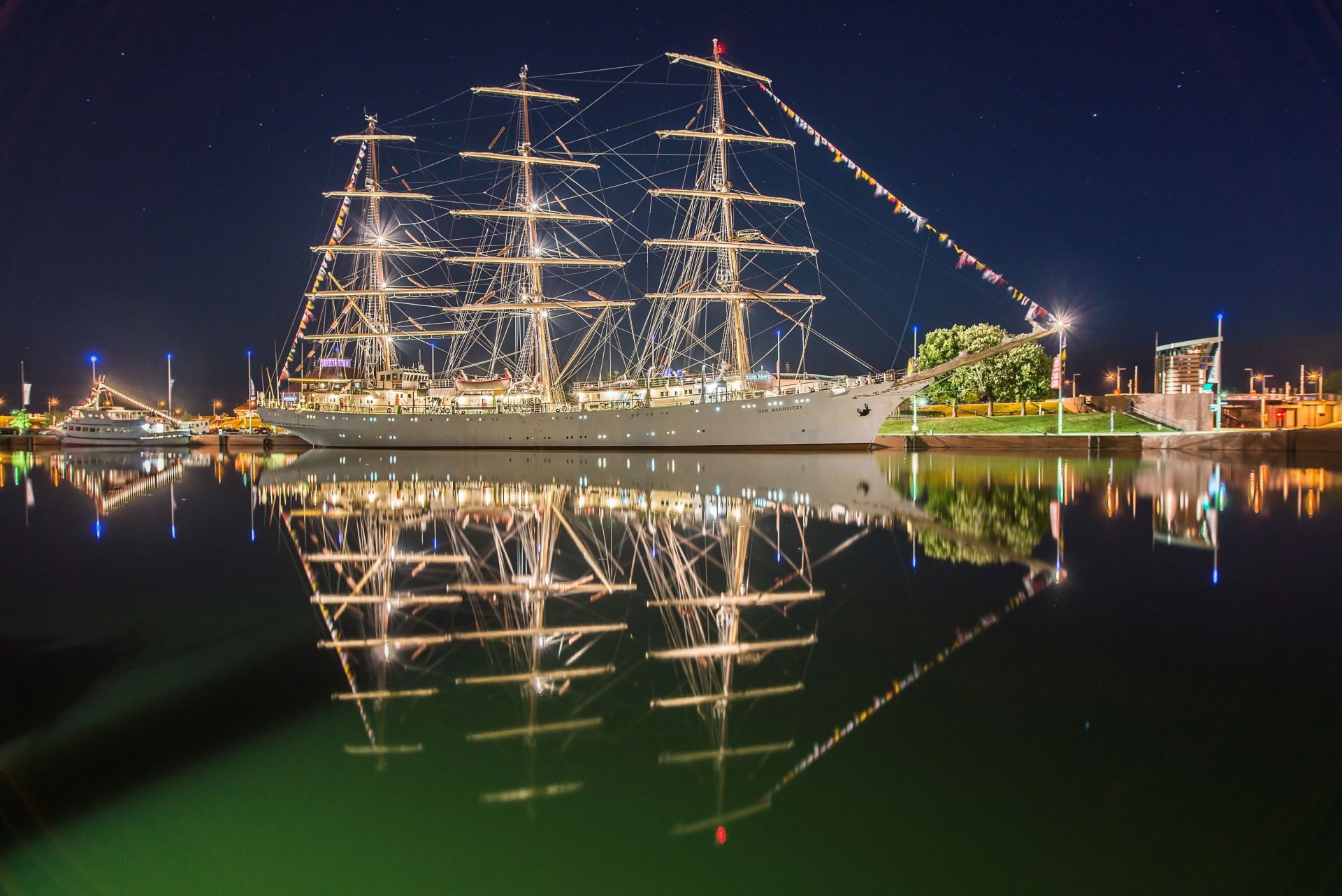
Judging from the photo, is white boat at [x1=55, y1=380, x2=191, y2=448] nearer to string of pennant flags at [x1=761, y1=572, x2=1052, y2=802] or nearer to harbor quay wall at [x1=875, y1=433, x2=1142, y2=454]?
harbor quay wall at [x1=875, y1=433, x2=1142, y2=454]

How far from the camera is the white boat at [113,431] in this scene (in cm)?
6875

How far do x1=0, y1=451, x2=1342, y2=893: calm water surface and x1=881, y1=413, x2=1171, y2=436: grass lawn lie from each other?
4360 cm

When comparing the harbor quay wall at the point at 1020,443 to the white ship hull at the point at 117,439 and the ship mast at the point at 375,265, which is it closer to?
the ship mast at the point at 375,265

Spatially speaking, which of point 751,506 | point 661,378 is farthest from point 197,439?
point 751,506

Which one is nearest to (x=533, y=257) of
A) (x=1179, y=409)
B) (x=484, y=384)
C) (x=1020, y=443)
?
(x=484, y=384)

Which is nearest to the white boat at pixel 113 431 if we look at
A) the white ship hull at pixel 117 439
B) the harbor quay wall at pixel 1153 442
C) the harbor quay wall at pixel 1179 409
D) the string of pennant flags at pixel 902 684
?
the white ship hull at pixel 117 439

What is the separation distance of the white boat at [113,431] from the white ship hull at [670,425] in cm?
2443

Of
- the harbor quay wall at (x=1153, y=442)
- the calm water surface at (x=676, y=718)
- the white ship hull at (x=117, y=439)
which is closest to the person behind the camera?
the calm water surface at (x=676, y=718)

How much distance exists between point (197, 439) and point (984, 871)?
80.4 metres

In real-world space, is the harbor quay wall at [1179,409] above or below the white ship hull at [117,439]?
above

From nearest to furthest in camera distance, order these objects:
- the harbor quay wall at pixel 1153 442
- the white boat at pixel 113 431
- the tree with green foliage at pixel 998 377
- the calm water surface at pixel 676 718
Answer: the calm water surface at pixel 676 718 < the harbor quay wall at pixel 1153 442 < the tree with green foliage at pixel 998 377 < the white boat at pixel 113 431

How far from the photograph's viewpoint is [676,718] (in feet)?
14.8

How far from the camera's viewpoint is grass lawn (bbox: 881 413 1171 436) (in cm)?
5056

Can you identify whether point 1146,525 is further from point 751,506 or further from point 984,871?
point 984,871
